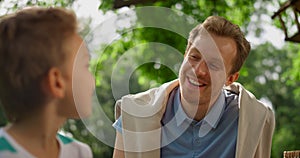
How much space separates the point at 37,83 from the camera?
43.0 inches

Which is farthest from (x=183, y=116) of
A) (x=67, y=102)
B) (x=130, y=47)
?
(x=130, y=47)

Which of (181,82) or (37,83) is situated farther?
(181,82)

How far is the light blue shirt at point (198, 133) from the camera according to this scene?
6.74 feet

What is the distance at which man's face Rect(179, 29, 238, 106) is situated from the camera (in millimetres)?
1964

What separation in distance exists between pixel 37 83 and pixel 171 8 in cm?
378

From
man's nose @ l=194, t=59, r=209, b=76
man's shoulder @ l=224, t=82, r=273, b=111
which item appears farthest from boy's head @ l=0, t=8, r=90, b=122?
man's shoulder @ l=224, t=82, r=273, b=111

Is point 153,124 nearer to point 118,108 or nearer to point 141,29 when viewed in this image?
point 118,108

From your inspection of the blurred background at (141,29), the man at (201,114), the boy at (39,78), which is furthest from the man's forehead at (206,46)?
the boy at (39,78)

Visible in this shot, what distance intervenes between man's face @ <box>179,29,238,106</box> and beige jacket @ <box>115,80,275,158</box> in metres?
0.09

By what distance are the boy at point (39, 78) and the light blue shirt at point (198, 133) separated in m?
0.93

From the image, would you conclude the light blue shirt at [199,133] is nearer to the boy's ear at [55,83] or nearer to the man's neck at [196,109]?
the man's neck at [196,109]

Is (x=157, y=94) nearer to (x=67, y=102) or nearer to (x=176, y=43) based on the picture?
(x=67, y=102)

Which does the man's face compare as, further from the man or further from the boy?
the boy

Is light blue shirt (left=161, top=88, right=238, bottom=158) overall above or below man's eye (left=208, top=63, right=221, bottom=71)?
below
